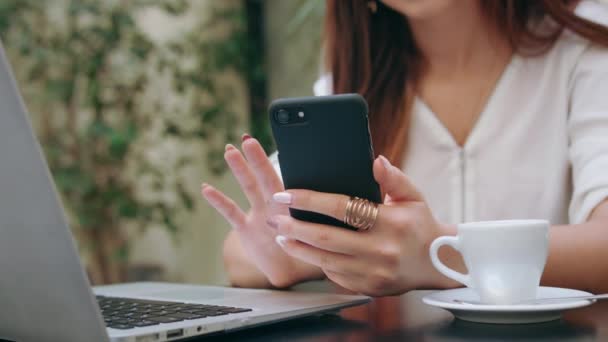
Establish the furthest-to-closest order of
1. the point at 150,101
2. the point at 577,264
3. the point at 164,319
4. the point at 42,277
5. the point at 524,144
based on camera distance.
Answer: the point at 150,101, the point at 524,144, the point at 577,264, the point at 164,319, the point at 42,277

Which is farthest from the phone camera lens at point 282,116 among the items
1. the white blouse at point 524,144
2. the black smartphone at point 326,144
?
the white blouse at point 524,144

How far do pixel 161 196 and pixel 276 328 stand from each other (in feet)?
9.11

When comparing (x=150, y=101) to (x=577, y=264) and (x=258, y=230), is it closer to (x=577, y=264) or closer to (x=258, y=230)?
(x=258, y=230)

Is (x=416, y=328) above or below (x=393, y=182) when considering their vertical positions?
below

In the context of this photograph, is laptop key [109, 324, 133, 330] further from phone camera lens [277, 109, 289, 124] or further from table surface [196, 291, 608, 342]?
phone camera lens [277, 109, 289, 124]

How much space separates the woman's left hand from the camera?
2.26 ft

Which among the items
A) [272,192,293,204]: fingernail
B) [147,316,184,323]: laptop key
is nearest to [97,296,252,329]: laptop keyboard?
[147,316,184,323]: laptop key

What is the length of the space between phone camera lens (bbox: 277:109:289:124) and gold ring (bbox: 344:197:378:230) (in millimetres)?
101

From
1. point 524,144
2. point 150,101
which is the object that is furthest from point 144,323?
point 150,101

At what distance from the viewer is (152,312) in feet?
2.08

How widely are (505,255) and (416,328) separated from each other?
105 mm

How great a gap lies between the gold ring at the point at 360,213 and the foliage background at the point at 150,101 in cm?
229

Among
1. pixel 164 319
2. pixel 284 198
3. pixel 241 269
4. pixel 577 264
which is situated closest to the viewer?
pixel 164 319

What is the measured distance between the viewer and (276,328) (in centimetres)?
63
